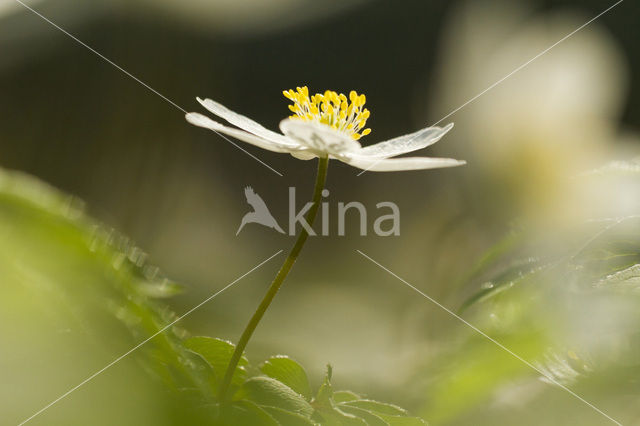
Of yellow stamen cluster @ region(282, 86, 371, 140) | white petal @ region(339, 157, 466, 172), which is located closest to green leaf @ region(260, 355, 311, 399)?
white petal @ region(339, 157, 466, 172)

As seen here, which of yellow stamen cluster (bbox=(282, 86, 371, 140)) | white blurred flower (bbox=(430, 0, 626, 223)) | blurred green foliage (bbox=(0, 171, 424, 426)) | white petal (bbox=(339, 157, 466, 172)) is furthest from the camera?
white blurred flower (bbox=(430, 0, 626, 223))

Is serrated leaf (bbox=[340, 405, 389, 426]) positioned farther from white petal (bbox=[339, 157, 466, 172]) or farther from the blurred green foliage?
white petal (bbox=[339, 157, 466, 172])

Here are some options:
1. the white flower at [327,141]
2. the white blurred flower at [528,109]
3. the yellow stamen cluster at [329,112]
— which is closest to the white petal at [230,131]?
the white flower at [327,141]

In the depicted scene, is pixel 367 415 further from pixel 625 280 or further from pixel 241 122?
pixel 241 122

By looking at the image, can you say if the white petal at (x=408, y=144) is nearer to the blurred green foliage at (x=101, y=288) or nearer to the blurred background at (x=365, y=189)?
the blurred background at (x=365, y=189)

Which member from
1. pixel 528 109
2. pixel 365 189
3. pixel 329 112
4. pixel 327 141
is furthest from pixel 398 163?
pixel 365 189

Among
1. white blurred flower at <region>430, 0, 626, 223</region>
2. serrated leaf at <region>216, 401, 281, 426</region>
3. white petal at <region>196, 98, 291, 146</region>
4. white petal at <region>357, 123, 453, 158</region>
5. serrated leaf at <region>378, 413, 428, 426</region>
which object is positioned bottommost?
serrated leaf at <region>216, 401, 281, 426</region>

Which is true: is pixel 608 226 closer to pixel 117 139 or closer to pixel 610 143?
pixel 610 143
